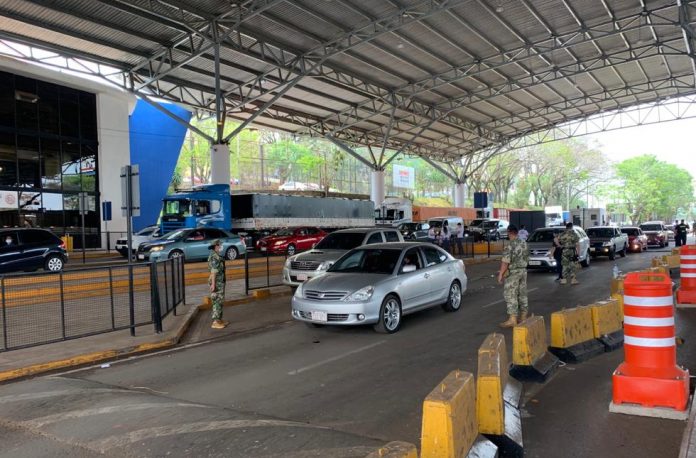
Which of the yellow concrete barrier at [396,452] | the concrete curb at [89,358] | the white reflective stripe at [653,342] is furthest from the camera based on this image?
the concrete curb at [89,358]

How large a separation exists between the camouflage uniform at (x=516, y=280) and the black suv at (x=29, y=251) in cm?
1348

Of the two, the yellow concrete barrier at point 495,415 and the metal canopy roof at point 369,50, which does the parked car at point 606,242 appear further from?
the yellow concrete barrier at point 495,415

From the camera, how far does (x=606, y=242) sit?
22406 mm

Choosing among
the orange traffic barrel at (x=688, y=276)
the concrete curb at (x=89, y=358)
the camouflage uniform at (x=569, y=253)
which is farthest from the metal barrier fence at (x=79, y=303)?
the camouflage uniform at (x=569, y=253)

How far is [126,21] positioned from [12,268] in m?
10.9

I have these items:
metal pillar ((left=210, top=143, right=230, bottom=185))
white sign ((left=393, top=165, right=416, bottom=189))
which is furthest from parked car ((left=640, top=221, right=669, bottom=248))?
white sign ((left=393, top=165, right=416, bottom=189))

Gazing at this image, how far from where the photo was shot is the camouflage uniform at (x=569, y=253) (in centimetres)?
1428

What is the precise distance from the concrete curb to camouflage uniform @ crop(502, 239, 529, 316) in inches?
229

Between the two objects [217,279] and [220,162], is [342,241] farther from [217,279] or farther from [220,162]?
[220,162]

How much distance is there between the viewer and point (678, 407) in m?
4.85

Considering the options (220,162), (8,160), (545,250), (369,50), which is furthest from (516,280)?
(8,160)

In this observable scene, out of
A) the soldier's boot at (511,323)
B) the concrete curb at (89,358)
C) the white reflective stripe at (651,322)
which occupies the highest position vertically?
the white reflective stripe at (651,322)

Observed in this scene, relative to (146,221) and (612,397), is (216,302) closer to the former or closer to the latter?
(612,397)

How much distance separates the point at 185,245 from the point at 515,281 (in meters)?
13.9
